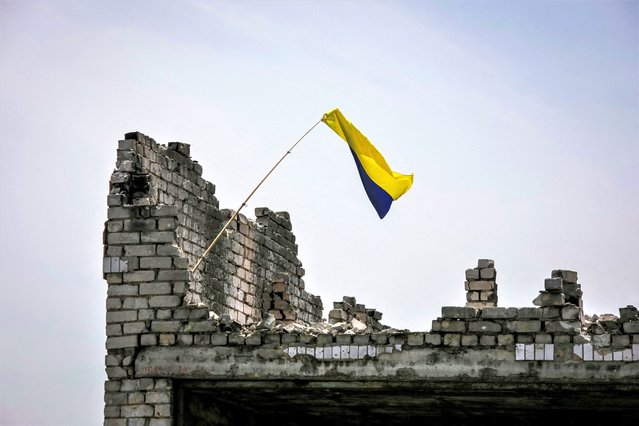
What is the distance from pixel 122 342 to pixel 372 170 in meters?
4.02

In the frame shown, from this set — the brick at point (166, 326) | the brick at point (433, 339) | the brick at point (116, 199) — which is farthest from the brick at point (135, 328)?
the brick at point (433, 339)

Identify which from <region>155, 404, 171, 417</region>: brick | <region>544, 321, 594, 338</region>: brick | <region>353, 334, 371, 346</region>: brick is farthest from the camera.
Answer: <region>155, 404, 171, 417</region>: brick

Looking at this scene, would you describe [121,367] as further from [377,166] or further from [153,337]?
[377,166]

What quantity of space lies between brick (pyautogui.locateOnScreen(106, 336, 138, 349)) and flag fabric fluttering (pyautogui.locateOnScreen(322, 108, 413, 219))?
148 inches

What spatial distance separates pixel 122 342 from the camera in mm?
20047

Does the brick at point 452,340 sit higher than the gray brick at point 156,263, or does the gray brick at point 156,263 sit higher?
the gray brick at point 156,263

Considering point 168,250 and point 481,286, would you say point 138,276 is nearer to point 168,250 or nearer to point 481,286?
point 168,250

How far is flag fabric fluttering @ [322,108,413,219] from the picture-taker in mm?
22078

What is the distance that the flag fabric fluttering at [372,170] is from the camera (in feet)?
72.4

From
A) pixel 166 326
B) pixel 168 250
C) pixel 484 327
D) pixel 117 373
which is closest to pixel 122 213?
pixel 168 250

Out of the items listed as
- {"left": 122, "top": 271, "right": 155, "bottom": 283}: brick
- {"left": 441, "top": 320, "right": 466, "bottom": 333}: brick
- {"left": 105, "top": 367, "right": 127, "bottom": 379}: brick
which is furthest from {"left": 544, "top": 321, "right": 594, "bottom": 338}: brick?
{"left": 105, "top": 367, "right": 127, "bottom": 379}: brick

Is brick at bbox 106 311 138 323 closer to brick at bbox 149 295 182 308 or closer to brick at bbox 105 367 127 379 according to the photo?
brick at bbox 149 295 182 308

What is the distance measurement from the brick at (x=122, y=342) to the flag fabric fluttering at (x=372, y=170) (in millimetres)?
3765

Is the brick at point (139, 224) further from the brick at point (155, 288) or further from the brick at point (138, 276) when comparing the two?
the brick at point (155, 288)
